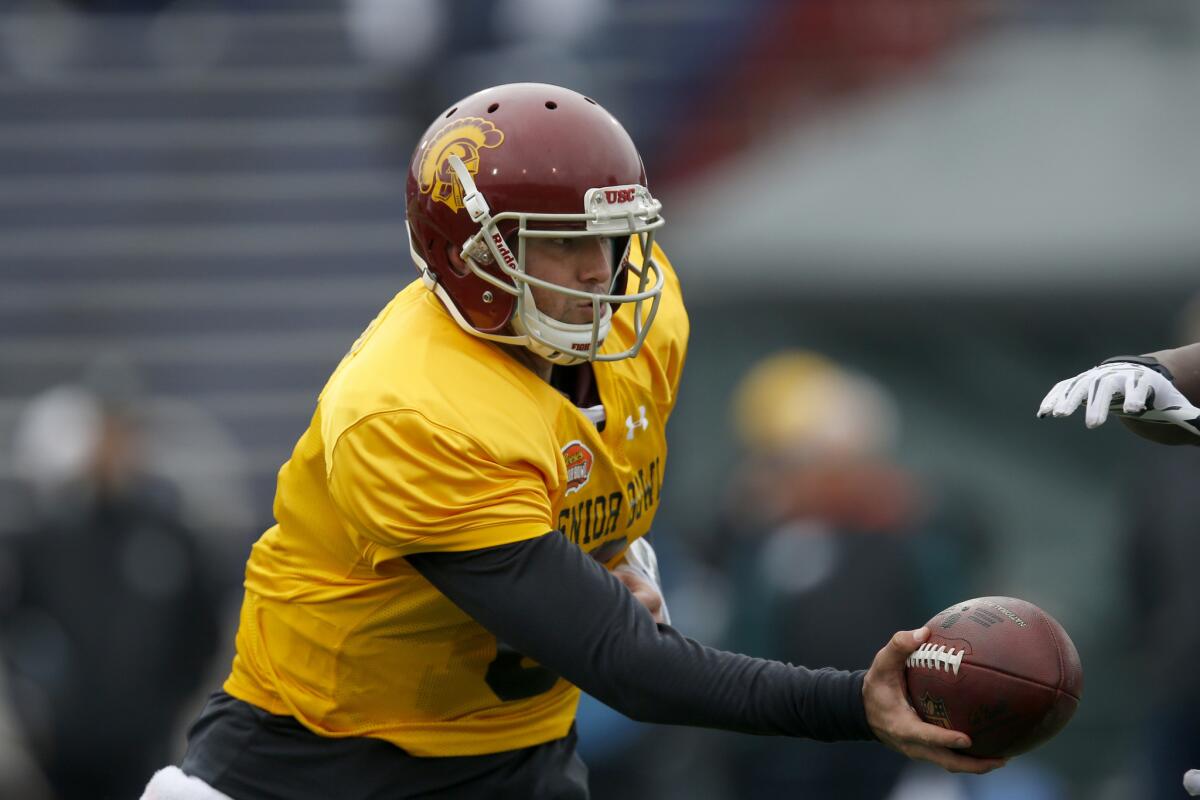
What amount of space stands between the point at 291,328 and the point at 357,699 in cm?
596

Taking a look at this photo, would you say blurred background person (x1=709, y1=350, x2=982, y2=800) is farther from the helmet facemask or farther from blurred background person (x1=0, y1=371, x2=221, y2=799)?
the helmet facemask

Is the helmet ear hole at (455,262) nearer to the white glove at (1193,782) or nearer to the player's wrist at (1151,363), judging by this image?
the player's wrist at (1151,363)

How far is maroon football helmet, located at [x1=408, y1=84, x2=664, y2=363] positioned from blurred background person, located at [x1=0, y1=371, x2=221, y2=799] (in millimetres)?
3346

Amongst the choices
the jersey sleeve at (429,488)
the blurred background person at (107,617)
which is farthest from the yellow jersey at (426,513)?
the blurred background person at (107,617)

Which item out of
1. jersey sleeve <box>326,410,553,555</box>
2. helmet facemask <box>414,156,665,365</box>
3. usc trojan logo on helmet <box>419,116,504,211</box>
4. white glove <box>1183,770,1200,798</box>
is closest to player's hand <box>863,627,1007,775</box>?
white glove <box>1183,770,1200,798</box>

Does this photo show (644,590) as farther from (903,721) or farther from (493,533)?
(903,721)

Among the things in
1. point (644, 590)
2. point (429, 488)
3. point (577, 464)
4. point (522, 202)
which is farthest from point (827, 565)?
point (429, 488)

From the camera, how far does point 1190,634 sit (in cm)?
525

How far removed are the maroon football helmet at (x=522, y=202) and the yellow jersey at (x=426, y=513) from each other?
0.25ft

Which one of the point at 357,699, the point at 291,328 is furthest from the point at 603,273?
the point at 291,328

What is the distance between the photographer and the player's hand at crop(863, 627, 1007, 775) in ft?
8.87

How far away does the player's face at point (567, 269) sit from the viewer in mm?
3053

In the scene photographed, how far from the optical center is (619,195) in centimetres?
305

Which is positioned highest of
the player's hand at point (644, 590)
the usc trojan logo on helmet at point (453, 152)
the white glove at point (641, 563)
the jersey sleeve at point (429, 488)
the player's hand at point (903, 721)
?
the usc trojan logo on helmet at point (453, 152)
